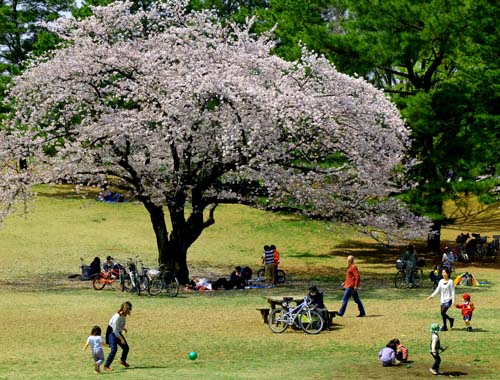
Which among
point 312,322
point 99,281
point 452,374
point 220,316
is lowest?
point 220,316

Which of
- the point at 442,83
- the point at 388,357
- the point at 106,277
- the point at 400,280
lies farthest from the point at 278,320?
the point at 442,83

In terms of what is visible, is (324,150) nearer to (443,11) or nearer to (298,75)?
(298,75)

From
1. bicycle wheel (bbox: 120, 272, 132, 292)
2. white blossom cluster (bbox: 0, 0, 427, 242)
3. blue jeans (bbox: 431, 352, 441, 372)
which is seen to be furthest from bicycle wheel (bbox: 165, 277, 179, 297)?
blue jeans (bbox: 431, 352, 441, 372)

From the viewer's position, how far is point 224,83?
3066 centimetres

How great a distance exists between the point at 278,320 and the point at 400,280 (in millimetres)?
11369

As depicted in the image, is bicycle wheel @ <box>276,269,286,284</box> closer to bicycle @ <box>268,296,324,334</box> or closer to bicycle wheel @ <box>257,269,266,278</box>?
bicycle wheel @ <box>257,269,266,278</box>

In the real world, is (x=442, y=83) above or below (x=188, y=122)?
above

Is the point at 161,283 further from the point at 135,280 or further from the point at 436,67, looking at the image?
the point at 436,67

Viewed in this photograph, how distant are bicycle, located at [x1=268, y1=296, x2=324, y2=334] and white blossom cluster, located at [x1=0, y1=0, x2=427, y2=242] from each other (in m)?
8.86

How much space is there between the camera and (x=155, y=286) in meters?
31.1

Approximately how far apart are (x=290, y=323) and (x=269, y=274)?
11504mm

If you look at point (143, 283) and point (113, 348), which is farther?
point (143, 283)

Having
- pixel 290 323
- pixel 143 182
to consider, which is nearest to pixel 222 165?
pixel 143 182

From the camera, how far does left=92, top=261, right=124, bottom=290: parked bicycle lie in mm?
32438
